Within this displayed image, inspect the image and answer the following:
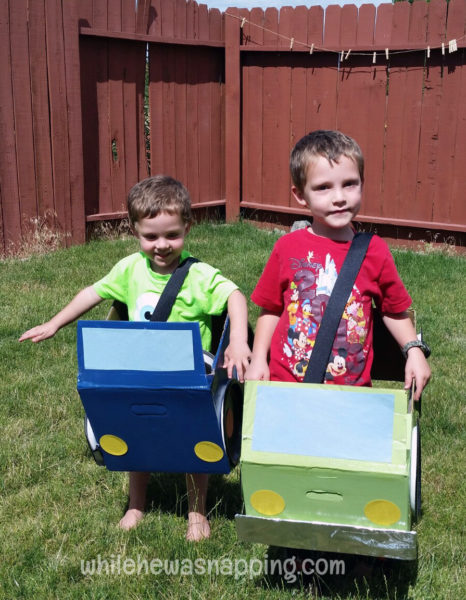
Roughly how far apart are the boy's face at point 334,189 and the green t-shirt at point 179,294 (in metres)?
0.48

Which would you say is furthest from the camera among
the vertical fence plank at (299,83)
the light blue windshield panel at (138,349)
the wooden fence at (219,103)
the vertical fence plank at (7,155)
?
the vertical fence plank at (299,83)

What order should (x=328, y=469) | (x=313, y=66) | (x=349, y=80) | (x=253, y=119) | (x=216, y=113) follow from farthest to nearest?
(x=216, y=113) → (x=253, y=119) → (x=313, y=66) → (x=349, y=80) → (x=328, y=469)

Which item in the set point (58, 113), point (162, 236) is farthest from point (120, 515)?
point (58, 113)

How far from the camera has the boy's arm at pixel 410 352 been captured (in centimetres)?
222

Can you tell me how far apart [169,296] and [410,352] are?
2.85 feet

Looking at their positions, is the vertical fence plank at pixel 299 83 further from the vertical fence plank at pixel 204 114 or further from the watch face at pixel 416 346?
the watch face at pixel 416 346

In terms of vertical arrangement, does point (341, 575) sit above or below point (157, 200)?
below

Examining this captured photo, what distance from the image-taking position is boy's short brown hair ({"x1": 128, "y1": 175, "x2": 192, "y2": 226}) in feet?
8.39

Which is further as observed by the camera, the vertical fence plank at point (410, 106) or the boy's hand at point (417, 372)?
the vertical fence plank at point (410, 106)

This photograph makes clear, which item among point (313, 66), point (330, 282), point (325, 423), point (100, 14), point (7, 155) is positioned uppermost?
point (100, 14)

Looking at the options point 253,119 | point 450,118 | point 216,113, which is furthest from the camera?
point 216,113

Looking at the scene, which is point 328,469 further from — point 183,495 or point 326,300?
point 183,495

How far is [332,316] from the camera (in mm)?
2211

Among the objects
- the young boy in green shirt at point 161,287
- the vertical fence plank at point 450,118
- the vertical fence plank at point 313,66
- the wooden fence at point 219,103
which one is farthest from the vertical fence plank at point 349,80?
the young boy in green shirt at point 161,287
